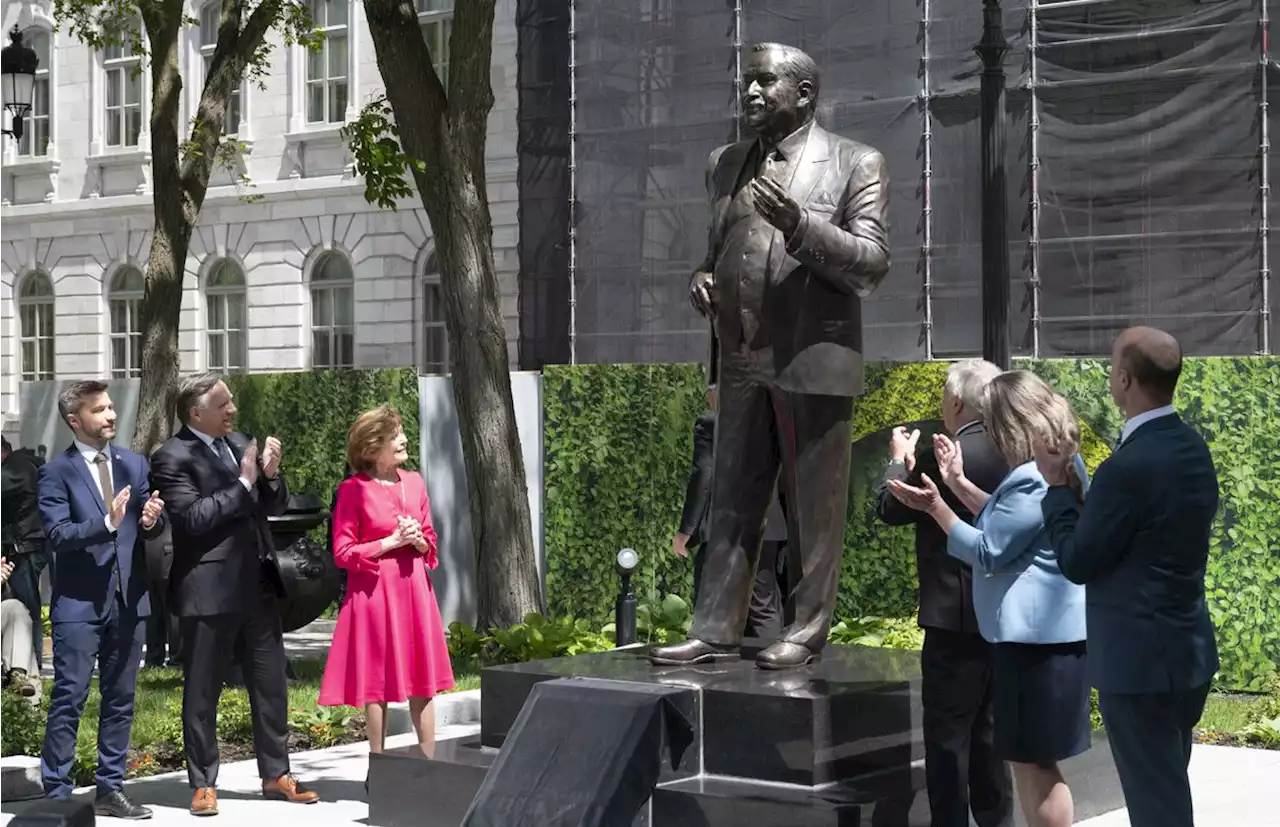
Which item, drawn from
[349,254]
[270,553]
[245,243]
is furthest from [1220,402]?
[245,243]

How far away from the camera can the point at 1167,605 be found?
18.7 feet

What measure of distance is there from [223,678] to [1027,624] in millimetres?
4279

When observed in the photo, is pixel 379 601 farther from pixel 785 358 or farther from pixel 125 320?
pixel 125 320

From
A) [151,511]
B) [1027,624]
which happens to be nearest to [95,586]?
[151,511]

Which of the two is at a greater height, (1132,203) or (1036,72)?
(1036,72)

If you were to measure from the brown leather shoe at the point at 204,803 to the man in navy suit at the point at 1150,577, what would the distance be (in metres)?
4.70

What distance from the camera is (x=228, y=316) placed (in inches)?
1307

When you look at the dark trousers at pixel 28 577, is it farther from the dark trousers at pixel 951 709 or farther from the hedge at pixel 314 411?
the dark trousers at pixel 951 709

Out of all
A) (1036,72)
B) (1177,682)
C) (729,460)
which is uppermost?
(1036,72)

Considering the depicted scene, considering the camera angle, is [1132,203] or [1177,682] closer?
[1177,682]

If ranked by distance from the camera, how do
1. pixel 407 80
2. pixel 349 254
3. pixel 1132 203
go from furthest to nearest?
pixel 349 254 < pixel 1132 203 < pixel 407 80

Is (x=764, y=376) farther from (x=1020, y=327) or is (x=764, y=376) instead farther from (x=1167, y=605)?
(x=1020, y=327)

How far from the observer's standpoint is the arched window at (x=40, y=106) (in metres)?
35.4

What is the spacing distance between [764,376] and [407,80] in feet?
25.9
